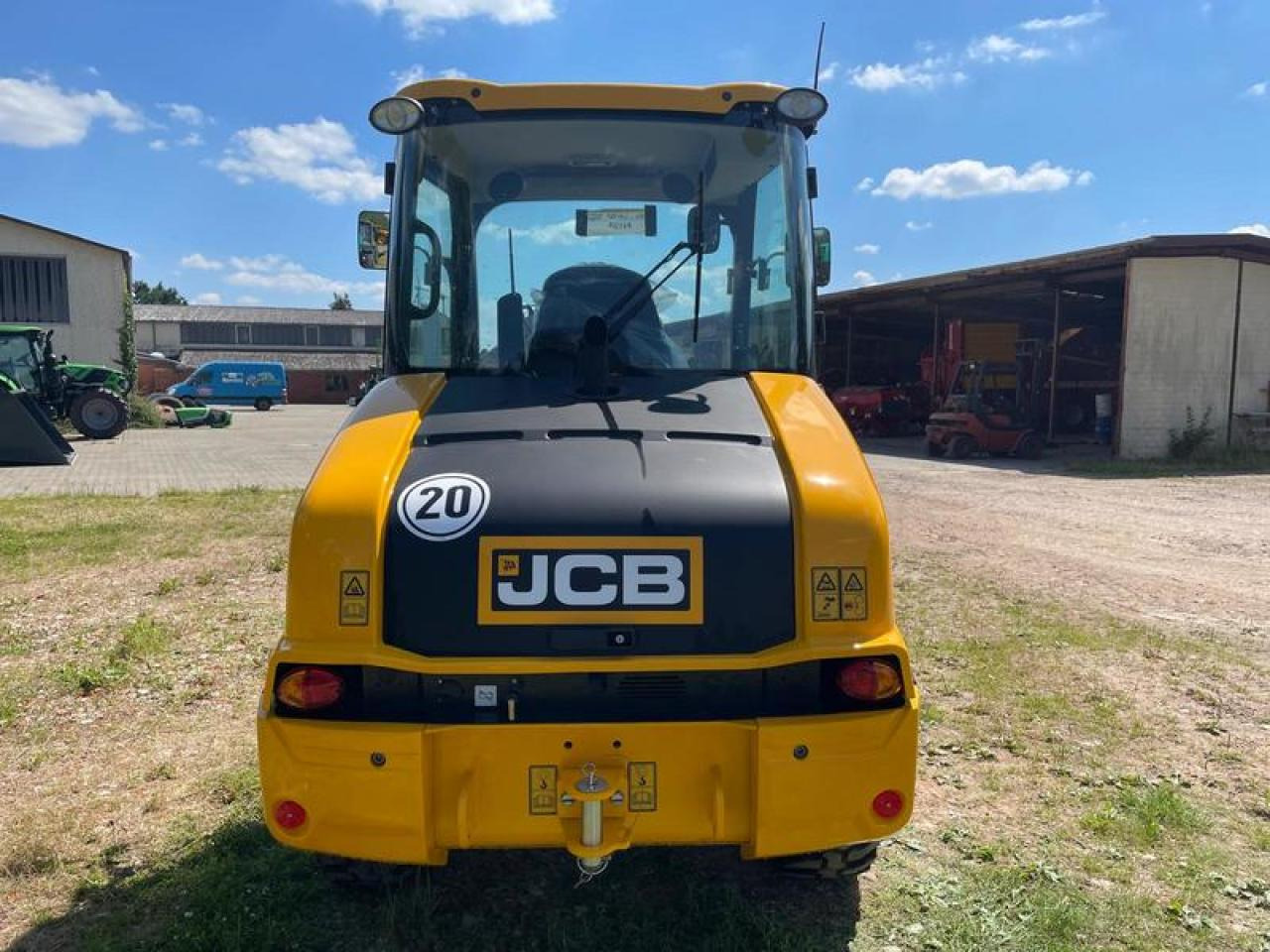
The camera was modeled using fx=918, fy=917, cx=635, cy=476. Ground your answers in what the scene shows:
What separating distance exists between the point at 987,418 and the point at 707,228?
17286 mm

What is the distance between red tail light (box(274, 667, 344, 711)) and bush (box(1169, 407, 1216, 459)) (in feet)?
64.1

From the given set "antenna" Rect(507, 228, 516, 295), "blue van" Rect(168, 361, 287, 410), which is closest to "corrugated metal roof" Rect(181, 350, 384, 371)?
"blue van" Rect(168, 361, 287, 410)

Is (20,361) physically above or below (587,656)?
above

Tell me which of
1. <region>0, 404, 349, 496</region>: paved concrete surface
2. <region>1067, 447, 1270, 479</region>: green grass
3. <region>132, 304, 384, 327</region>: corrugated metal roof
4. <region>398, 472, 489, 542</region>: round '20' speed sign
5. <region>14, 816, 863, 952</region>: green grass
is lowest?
<region>14, 816, 863, 952</region>: green grass

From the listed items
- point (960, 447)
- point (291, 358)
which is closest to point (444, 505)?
point (960, 447)

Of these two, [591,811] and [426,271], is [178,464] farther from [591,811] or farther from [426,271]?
[591,811]

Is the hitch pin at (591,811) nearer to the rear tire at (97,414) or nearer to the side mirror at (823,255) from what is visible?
the side mirror at (823,255)

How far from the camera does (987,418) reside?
764 inches

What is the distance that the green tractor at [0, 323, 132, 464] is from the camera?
1599 cm

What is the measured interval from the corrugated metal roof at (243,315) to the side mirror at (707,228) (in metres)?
66.7

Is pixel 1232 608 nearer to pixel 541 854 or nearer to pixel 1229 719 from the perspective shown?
pixel 1229 719

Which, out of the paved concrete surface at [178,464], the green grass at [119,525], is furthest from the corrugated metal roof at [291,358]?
the green grass at [119,525]

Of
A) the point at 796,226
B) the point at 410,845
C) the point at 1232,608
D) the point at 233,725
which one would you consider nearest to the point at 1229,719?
the point at 1232,608

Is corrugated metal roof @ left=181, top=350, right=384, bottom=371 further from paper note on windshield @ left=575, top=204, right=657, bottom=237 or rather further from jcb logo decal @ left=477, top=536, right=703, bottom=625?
jcb logo decal @ left=477, top=536, right=703, bottom=625
